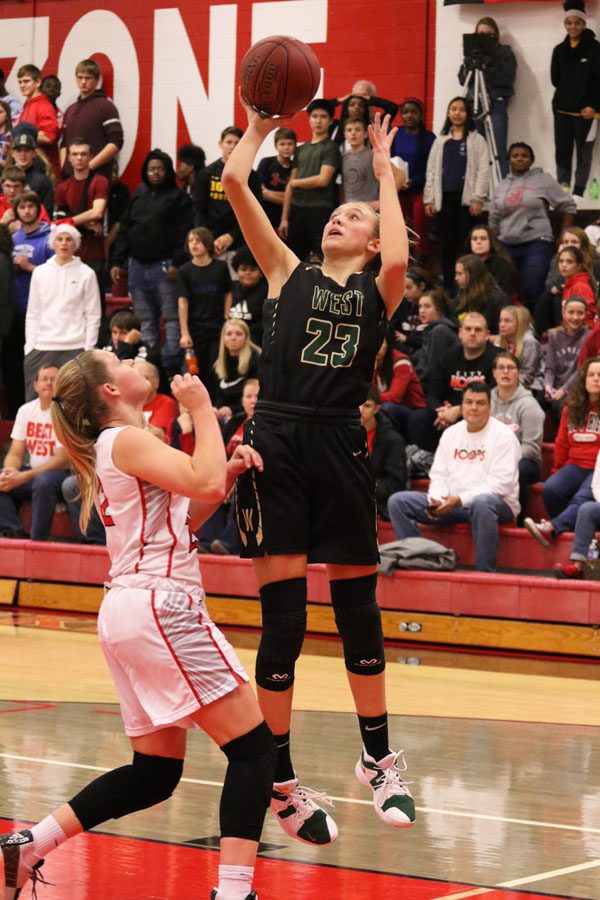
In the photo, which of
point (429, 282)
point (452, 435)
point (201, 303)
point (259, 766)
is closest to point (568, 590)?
point (452, 435)

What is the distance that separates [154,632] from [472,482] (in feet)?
20.9

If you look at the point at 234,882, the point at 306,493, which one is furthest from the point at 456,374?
the point at 234,882

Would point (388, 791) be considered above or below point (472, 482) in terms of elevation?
below

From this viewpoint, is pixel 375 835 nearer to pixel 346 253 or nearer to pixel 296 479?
pixel 296 479

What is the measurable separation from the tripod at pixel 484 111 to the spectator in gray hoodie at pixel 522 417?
10.3 feet

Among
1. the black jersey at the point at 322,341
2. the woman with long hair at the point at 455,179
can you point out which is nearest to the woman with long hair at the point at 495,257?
the woman with long hair at the point at 455,179

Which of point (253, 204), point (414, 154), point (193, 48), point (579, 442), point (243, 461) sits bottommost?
point (579, 442)

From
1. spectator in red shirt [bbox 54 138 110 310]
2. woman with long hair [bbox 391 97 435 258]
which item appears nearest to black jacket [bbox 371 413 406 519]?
woman with long hair [bbox 391 97 435 258]

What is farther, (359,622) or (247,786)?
(359,622)

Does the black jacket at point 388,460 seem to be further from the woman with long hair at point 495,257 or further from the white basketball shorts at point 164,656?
the white basketball shorts at point 164,656

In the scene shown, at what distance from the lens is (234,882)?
3318 mm

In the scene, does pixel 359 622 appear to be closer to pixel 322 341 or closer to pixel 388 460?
pixel 322 341

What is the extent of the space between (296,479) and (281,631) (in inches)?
17.9

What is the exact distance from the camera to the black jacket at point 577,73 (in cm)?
1238
